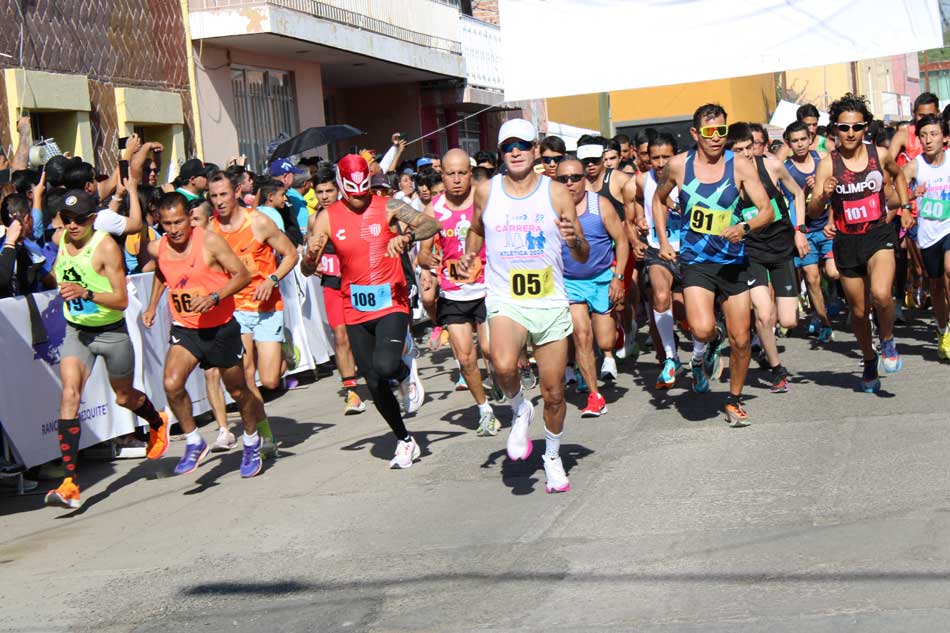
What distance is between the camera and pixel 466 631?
5227 mm

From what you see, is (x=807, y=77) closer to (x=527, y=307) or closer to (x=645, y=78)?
(x=645, y=78)

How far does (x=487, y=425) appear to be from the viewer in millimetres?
9797

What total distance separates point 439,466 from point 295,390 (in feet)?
17.6

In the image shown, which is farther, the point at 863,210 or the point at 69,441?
the point at 863,210

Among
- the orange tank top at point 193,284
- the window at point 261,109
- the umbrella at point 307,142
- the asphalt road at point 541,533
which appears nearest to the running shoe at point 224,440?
the asphalt road at point 541,533

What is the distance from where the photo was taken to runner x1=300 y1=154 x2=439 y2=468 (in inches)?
346

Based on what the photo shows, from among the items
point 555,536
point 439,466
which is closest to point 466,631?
point 555,536

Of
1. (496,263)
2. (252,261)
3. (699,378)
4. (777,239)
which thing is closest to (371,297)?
(496,263)

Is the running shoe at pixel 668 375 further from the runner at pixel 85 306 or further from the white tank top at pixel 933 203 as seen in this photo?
the runner at pixel 85 306

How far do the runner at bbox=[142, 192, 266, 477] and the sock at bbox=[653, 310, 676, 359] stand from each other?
13.0 ft

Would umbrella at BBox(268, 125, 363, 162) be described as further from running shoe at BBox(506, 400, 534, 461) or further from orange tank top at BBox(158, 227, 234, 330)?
running shoe at BBox(506, 400, 534, 461)

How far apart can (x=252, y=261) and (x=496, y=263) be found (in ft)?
10.9

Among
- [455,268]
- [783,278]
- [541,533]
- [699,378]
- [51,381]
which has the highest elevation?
[455,268]

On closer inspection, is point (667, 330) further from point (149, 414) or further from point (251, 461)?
point (149, 414)
